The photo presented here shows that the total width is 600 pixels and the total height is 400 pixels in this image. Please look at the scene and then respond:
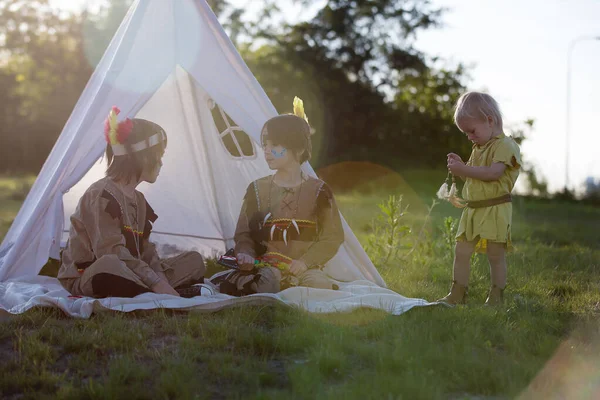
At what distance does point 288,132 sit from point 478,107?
113 cm

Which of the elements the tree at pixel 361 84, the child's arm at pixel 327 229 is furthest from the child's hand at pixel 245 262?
the tree at pixel 361 84

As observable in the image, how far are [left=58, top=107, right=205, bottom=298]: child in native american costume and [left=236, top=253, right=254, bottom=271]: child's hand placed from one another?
0.31 m

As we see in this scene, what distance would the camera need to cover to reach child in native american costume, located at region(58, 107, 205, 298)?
12.0ft

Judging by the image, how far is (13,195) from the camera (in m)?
14.1

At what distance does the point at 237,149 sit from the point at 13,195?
33.5 ft

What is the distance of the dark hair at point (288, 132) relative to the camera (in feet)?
13.3

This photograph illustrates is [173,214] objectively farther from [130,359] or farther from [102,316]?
[130,359]

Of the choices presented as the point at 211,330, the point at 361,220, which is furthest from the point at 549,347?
the point at 361,220

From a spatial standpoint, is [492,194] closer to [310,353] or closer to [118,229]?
[310,353]

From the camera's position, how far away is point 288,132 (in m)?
4.05

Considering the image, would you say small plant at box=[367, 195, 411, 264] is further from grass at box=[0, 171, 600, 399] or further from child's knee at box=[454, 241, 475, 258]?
grass at box=[0, 171, 600, 399]

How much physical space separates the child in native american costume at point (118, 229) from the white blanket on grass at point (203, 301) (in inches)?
4.8

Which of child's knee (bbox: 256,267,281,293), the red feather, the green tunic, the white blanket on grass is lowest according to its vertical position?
the white blanket on grass

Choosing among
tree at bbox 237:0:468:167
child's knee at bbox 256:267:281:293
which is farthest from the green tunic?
tree at bbox 237:0:468:167
